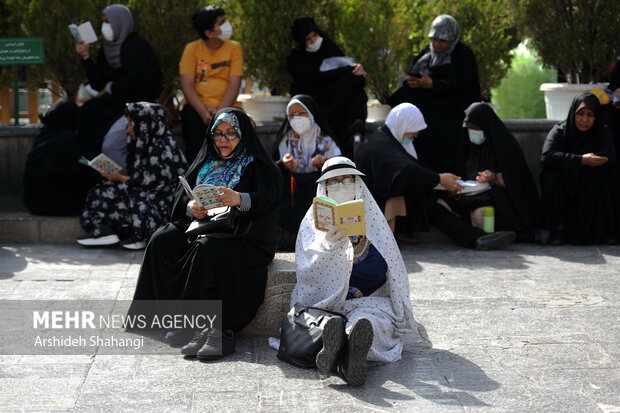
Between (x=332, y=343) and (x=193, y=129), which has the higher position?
(x=193, y=129)

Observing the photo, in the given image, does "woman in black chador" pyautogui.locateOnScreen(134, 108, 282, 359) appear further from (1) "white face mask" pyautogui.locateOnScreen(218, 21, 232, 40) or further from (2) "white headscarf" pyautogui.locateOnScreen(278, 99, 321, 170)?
(1) "white face mask" pyautogui.locateOnScreen(218, 21, 232, 40)

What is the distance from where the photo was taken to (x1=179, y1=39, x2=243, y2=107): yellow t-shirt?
8.51m

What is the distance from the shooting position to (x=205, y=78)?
336 inches

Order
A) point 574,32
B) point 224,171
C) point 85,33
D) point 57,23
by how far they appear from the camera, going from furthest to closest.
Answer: point 574,32 → point 57,23 → point 85,33 → point 224,171

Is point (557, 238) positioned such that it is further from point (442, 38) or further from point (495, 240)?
point (442, 38)

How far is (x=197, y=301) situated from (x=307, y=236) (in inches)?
28.1

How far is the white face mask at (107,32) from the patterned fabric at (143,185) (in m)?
1.26

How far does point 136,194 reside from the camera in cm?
782

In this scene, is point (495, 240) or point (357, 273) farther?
point (495, 240)

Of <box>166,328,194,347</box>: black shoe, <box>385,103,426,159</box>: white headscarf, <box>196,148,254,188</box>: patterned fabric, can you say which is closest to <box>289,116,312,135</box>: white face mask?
<box>385,103,426,159</box>: white headscarf

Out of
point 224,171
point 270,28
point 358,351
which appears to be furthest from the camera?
point 270,28

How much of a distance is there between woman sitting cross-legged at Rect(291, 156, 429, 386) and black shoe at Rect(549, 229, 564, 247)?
316 cm
